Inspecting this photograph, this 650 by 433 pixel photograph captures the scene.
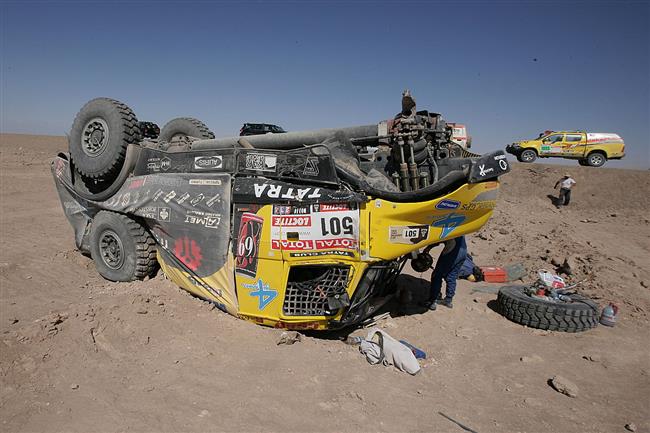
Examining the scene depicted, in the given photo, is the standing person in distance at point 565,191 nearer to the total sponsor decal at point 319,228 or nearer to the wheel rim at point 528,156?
the wheel rim at point 528,156

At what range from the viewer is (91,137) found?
6.08 meters

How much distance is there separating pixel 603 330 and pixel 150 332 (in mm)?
5677

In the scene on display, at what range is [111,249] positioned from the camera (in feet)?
19.8

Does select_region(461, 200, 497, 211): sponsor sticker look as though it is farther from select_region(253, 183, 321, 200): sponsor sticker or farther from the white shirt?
the white shirt

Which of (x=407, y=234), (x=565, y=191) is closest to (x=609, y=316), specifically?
(x=407, y=234)

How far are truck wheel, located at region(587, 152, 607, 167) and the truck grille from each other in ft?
62.0

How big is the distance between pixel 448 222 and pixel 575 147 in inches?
706

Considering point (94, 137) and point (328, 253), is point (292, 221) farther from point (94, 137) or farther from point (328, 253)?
point (94, 137)

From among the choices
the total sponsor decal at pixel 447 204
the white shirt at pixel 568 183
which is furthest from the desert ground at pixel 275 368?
the white shirt at pixel 568 183

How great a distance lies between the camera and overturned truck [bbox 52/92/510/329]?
4.14 m

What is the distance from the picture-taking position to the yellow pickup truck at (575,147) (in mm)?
17953

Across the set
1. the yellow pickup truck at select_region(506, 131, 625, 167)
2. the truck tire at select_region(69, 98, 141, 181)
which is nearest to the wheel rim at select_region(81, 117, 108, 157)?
the truck tire at select_region(69, 98, 141, 181)

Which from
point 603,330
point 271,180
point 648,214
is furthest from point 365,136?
point 648,214

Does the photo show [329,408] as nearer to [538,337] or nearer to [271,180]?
[271,180]
